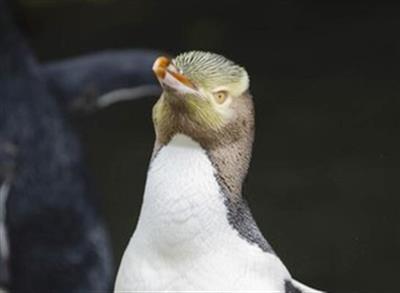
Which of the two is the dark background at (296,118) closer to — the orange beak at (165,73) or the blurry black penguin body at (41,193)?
the blurry black penguin body at (41,193)

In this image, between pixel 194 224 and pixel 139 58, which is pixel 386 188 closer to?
pixel 194 224

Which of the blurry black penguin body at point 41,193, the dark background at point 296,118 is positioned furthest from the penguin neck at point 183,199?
the blurry black penguin body at point 41,193

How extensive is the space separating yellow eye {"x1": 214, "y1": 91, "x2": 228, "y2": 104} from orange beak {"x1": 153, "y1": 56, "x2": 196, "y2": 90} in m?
0.02

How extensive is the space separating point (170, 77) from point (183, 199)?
79mm

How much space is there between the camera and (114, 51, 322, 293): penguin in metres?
0.77

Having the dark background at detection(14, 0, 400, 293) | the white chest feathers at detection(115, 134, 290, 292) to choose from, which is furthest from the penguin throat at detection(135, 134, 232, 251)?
the dark background at detection(14, 0, 400, 293)

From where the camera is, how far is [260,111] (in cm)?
167

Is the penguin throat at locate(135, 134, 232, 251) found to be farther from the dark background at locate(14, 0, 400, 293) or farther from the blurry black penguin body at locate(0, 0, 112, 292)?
the blurry black penguin body at locate(0, 0, 112, 292)

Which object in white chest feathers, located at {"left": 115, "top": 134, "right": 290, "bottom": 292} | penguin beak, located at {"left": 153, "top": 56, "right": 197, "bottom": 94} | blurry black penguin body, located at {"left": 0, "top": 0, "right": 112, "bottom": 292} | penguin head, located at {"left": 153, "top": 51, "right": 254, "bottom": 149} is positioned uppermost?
penguin beak, located at {"left": 153, "top": 56, "right": 197, "bottom": 94}

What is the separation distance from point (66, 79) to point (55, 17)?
70 cm

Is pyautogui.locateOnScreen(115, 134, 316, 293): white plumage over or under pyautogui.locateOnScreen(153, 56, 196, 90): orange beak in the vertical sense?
under

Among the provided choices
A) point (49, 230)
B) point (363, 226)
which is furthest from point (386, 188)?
point (49, 230)

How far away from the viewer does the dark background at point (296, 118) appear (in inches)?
38.7

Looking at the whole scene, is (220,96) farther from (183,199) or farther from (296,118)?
(296,118)
